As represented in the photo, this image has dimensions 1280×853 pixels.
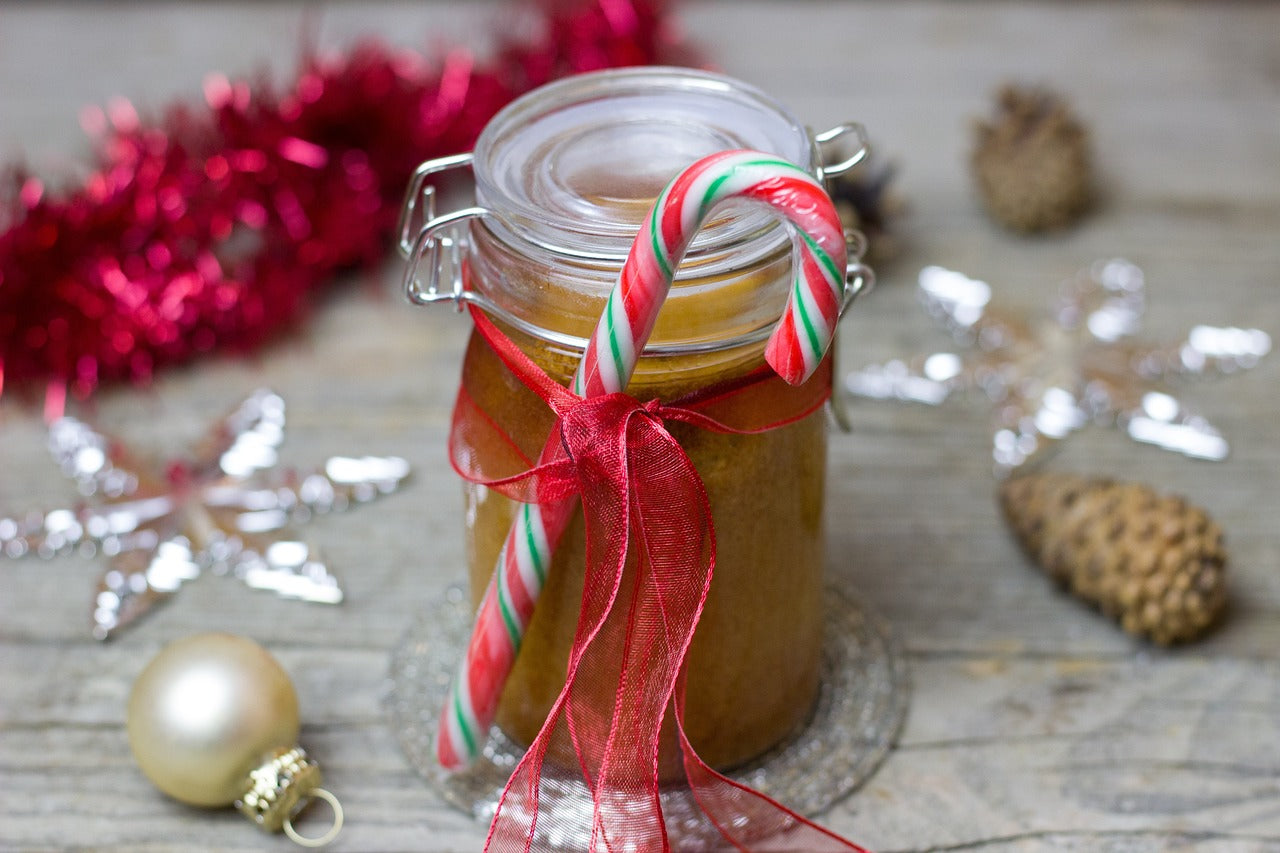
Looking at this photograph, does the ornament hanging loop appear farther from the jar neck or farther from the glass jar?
the jar neck

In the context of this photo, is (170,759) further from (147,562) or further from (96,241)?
(96,241)

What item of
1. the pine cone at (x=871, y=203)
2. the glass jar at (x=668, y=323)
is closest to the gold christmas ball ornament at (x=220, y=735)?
the glass jar at (x=668, y=323)

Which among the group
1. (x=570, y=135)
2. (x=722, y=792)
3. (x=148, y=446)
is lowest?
(x=148, y=446)

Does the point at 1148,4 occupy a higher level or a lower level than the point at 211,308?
higher

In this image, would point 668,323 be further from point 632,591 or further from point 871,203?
point 871,203

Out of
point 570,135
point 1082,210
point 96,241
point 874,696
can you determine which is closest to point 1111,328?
point 1082,210

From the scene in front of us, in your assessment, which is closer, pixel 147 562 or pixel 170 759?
pixel 170 759
